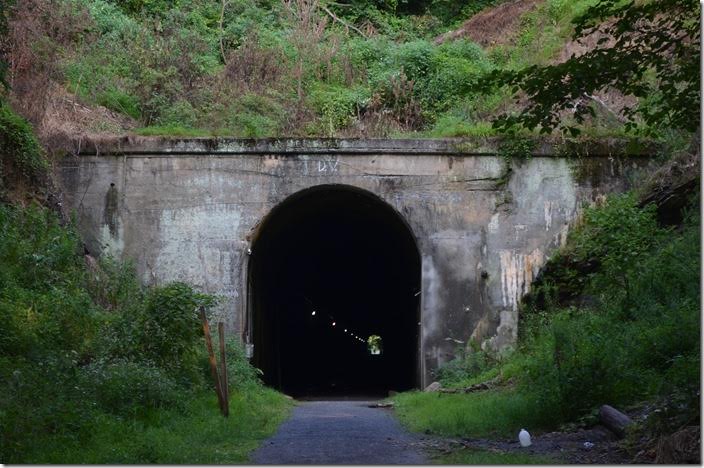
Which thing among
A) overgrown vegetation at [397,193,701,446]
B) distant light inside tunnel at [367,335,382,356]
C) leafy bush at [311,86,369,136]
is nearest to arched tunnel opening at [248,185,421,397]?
distant light inside tunnel at [367,335,382,356]

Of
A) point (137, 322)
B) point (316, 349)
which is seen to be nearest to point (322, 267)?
point (316, 349)

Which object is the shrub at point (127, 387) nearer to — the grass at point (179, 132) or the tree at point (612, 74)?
the tree at point (612, 74)

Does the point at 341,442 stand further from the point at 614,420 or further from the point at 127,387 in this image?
the point at 614,420

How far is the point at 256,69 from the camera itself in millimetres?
21344

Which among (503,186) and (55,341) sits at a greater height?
A: (503,186)

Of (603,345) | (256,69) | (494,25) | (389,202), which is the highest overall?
(494,25)

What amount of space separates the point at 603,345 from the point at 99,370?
5730 mm

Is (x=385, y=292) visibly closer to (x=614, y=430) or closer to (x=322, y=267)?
(x=322, y=267)

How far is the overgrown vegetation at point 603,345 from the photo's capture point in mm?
10188

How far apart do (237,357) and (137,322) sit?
3.21 metres

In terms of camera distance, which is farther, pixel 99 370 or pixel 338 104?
pixel 338 104

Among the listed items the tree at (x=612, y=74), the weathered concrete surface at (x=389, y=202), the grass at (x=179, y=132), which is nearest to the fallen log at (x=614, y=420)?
the tree at (x=612, y=74)

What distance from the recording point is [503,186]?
17.0 meters

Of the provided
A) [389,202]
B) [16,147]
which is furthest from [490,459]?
[16,147]
